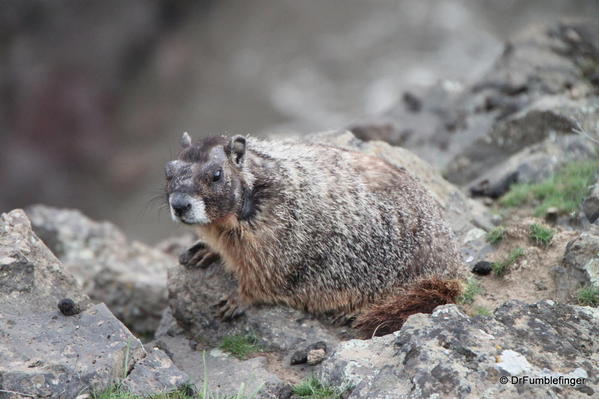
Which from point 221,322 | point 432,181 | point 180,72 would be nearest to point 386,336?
point 221,322

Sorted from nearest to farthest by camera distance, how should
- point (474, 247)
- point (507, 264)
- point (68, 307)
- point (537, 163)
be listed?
point (68, 307), point (507, 264), point (474, 247), point (537, 163)

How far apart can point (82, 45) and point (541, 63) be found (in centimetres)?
1588

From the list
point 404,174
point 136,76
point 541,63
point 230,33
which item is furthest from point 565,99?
point 230,33

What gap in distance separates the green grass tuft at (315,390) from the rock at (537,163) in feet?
16.1

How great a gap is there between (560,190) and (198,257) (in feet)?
13.8

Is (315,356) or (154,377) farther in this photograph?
(315,356)

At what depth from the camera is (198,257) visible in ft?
23.4

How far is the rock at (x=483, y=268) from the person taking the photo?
6.92 m

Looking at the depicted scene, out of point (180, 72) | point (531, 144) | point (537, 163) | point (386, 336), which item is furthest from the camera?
point (180, 72)

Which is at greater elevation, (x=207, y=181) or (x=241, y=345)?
(x=207, y=181)

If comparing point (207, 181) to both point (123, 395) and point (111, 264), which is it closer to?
point (123, 395)

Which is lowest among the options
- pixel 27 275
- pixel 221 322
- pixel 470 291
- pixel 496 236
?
pixel 470 291

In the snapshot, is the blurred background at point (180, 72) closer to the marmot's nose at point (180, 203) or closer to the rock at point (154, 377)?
the marmot's nose at point (180, 203)

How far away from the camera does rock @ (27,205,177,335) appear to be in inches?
369
